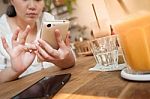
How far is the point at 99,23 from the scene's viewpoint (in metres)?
1.06

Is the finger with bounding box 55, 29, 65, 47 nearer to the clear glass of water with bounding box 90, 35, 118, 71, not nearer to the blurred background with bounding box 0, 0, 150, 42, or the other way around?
the clear glass of water with bounding box 90, 35, 118, 71

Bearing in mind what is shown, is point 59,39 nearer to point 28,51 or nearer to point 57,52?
point 57,52

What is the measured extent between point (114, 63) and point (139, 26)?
26cm

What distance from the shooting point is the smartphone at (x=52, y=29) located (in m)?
0.77

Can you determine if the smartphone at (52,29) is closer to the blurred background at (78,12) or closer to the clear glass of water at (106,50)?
the clear glass of water at (106,50)

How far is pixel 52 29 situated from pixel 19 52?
0.20 meters

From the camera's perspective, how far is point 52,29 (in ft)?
2.58

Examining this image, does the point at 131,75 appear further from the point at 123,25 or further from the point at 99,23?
the point at 99,23

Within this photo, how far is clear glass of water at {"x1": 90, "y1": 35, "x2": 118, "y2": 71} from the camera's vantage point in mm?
801

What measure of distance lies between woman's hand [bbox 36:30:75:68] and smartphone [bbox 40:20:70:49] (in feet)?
0.05

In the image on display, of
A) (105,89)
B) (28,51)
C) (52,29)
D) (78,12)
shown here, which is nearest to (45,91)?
(105,89)

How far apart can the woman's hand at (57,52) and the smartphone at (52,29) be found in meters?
0.02

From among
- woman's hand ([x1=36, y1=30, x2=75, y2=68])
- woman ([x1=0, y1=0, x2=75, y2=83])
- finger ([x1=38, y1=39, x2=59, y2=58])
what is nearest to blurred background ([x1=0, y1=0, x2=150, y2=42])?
woman ([x1=0, y1=0, x2=75, y2=83])

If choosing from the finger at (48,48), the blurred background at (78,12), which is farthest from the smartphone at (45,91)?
the blurred background at (78,12)
